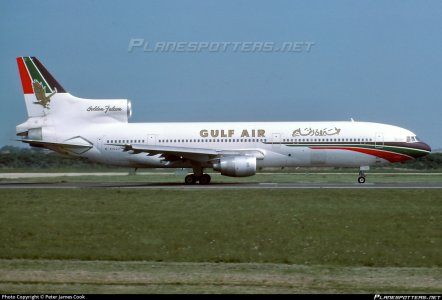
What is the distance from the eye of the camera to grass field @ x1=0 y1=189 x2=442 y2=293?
12.8m

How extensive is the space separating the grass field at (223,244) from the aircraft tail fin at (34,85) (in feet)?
54.9

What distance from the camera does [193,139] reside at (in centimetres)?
→ 4366

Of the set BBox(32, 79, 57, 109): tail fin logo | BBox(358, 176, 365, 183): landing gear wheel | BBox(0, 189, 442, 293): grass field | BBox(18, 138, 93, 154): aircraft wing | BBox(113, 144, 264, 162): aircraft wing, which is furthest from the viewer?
BBox(32, 79, 57, 109): tail fin logo

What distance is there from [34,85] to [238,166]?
15734mm

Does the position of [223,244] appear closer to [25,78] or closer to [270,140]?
[270,140]

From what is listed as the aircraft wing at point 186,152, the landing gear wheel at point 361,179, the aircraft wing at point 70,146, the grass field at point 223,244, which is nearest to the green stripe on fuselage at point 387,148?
the landing gear wheel at point 361,179

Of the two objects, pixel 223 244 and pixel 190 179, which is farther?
pixel 190 179

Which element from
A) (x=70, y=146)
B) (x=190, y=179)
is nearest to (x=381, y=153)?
(x=190, y=179)

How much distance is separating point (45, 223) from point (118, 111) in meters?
24.1

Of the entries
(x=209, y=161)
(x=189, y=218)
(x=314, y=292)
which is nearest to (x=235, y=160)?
(x=209, y=161)

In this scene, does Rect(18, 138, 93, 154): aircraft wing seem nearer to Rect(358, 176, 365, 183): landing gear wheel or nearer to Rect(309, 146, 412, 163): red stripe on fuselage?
Rect(309, 146, 412, 163): red stripe on fuselage

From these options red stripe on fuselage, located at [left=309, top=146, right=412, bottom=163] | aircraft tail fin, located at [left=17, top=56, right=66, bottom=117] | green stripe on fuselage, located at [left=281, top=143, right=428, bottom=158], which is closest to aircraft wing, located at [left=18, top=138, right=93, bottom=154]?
aircraft tail fin, located at [left=17, top=56, right=66, bottom=117]

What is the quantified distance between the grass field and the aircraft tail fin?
16744mm

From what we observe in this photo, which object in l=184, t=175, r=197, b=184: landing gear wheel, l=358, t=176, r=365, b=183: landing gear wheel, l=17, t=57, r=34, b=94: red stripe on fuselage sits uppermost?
l=17, t=57, r=34, b=94: red stripe on fuselage
